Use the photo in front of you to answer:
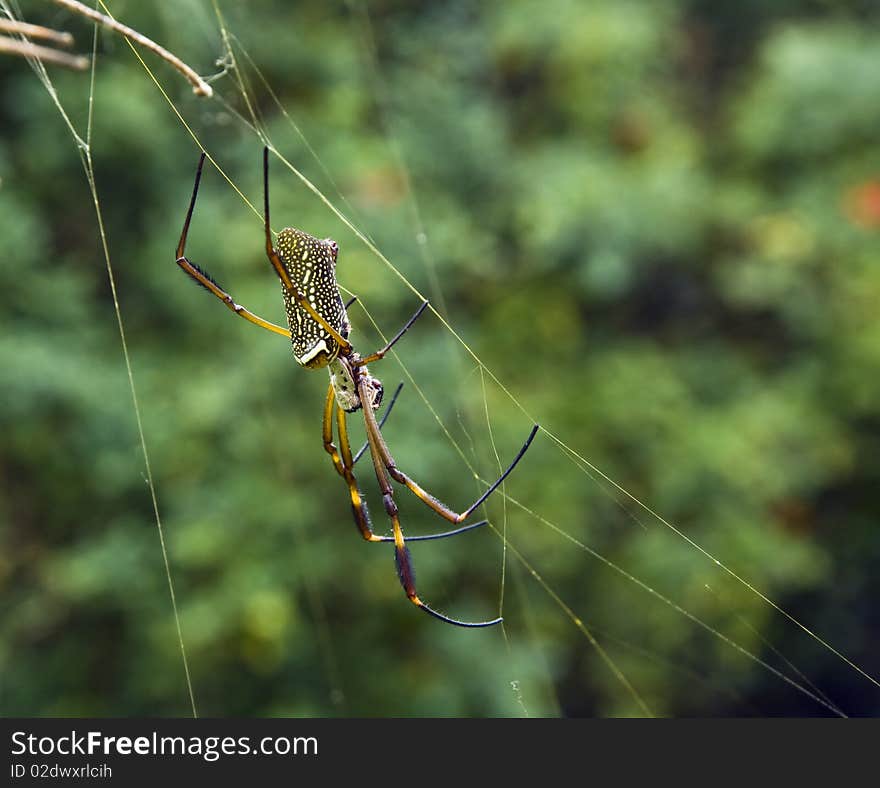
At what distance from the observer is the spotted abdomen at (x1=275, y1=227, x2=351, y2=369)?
1048mm

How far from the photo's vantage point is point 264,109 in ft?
11.6

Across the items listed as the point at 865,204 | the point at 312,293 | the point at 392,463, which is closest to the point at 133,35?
the point at 312,293

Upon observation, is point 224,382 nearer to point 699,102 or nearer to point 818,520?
point 818,520

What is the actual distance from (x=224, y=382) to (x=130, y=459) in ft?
1.33

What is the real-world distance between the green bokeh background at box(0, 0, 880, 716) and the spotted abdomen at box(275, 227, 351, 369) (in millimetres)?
1446

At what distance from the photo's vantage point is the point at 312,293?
41.5 inches

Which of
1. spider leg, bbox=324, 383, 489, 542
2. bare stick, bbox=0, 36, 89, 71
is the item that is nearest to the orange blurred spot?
spider leg, bbox=324, 383, 489, 542

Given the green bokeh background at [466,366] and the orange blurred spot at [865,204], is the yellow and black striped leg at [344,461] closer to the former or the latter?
the green bokeh background at [466,366]

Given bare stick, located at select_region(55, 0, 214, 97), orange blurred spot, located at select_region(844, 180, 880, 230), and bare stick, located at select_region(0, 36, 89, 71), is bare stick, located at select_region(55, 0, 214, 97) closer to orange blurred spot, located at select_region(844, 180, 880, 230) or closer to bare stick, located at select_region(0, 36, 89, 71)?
bare stick, located at select_region(0, 36, 89, 71)

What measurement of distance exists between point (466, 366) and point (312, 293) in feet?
7.24

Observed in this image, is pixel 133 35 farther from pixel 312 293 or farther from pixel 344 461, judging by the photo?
pixel 344 461

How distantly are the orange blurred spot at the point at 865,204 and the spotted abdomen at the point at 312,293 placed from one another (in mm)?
3596

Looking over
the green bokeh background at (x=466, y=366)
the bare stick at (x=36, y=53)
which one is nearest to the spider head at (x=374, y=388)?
the bare stick at (x=36, y=53)

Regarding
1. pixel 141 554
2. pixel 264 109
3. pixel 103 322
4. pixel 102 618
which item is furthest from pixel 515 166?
pixel 102 618
